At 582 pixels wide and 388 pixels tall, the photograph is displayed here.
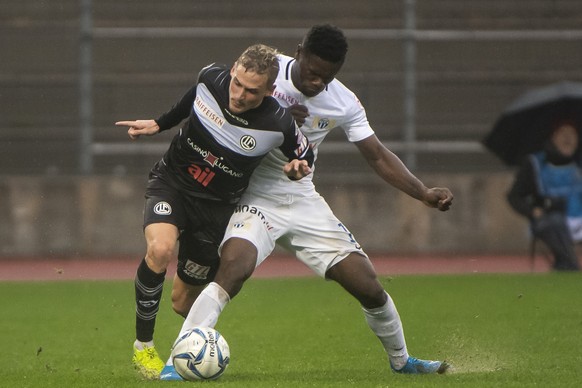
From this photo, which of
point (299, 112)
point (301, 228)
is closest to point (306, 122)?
point (299, 112)

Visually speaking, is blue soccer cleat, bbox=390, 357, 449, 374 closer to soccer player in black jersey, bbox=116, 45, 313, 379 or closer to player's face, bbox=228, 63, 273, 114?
soccer player in black jersey, bbox=116, 45, 313, 379

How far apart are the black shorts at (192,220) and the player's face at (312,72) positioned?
33.2 inches

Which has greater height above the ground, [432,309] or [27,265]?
[432,309]

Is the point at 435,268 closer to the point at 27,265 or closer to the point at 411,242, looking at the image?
the point at 411,242

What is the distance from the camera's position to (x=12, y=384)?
285 inches

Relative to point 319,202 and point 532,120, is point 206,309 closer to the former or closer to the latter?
point 319,202

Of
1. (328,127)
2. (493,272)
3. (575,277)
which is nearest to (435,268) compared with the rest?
(493,272)

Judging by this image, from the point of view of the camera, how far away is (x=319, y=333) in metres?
10.0

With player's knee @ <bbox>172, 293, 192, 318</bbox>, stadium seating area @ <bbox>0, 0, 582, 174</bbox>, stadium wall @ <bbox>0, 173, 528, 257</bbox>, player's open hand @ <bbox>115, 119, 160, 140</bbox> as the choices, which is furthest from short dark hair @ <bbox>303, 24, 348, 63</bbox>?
stadium seating area @ <bbox>0, 0, 582, 174</bbox>

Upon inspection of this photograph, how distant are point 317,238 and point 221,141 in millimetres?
811

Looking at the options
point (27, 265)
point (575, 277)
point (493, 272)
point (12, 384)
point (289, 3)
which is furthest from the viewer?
point (289, 3)

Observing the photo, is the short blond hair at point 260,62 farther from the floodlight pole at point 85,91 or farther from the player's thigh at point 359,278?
the floodlight pole at point 85,91

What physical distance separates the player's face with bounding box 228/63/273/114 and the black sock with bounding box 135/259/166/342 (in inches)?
41.7

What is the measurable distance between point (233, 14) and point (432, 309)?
8589 mm
